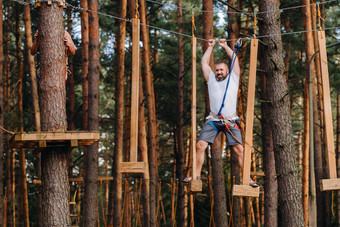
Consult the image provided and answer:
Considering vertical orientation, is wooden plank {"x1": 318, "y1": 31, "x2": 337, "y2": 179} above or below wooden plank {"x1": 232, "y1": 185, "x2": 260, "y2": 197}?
above

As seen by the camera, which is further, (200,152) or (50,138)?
(200,152)

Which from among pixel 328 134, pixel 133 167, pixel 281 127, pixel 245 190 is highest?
pixel 281 127

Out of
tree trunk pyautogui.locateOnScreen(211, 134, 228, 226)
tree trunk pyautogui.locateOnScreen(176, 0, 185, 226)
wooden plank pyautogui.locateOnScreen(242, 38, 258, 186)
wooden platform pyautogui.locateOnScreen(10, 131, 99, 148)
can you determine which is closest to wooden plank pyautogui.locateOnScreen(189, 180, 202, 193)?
wooden plank pyautogui.locateOnScreen(242, 38, 258, 186)

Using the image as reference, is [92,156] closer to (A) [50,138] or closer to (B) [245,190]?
(A) [50,138]

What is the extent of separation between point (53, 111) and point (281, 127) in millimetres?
3378

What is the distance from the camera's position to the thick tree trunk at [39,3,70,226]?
24.2ft

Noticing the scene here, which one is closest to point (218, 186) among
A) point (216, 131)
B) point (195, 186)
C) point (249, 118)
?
point (216, 131)

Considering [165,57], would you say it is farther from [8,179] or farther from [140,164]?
[140,164]

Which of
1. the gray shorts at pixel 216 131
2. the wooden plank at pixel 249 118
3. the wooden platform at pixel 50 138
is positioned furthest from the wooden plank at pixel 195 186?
the wooden platform at pixel 50 138

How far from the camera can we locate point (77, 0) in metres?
18.5

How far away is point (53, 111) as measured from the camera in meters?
7.41

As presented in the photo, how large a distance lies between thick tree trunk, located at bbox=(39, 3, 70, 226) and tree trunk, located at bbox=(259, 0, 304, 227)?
10.1ft

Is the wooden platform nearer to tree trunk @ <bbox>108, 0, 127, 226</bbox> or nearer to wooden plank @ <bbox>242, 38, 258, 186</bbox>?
wooden plank @ <bbox>242, 38, 258, 186</bbox>

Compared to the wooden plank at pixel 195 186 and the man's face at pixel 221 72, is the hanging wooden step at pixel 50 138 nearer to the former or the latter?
the wooden plank at pixel 195 186
